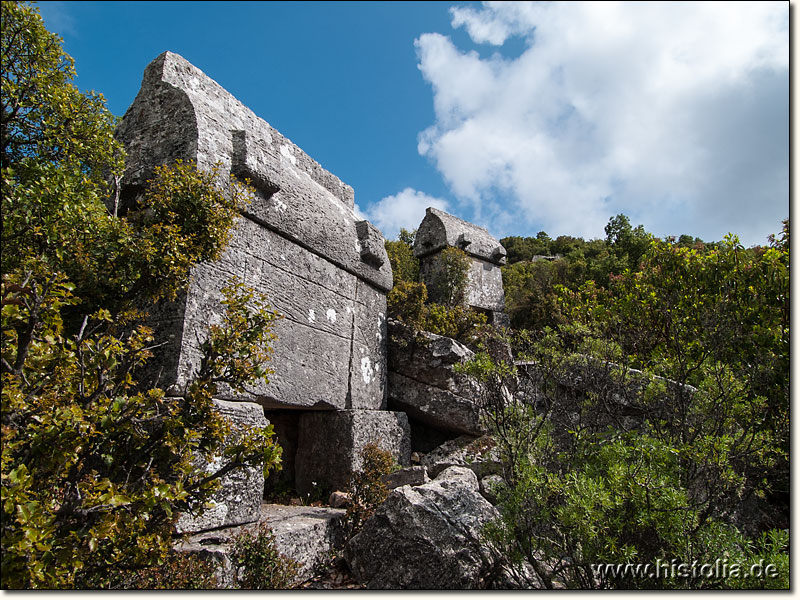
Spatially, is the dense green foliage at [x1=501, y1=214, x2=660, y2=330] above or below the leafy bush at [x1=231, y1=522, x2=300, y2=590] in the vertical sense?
above

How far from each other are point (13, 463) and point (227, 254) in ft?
8.75

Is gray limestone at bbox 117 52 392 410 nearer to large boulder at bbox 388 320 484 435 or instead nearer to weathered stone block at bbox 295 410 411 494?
weathered stone block at bbox 295 410 411 494

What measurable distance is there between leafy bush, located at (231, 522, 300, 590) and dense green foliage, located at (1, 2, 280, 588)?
0.87 m

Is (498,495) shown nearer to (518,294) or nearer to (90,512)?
(90,512)

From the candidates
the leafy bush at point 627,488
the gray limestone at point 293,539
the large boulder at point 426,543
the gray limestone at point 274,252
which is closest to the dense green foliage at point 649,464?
the leafy bush at point 627,488

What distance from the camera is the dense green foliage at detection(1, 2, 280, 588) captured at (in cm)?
226

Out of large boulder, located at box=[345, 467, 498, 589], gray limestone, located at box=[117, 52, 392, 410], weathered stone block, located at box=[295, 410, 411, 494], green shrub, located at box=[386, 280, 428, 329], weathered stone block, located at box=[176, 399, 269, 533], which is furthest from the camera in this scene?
green shrub, located at box=[386, 280, 428, 329]

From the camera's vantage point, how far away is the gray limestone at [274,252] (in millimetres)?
4554

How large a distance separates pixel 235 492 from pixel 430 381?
305cm

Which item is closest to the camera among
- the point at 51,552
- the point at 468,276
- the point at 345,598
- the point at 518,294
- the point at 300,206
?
the point at 51,552

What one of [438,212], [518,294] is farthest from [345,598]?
[518,294]

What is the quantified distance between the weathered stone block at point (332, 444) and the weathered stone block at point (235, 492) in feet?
3.96

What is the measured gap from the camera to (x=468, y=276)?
8.66 metres

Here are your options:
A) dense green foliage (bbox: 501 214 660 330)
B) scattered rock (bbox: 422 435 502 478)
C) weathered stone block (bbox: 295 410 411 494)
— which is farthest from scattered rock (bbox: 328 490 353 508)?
dense green foliage (bbox: 501 214 660 330)
